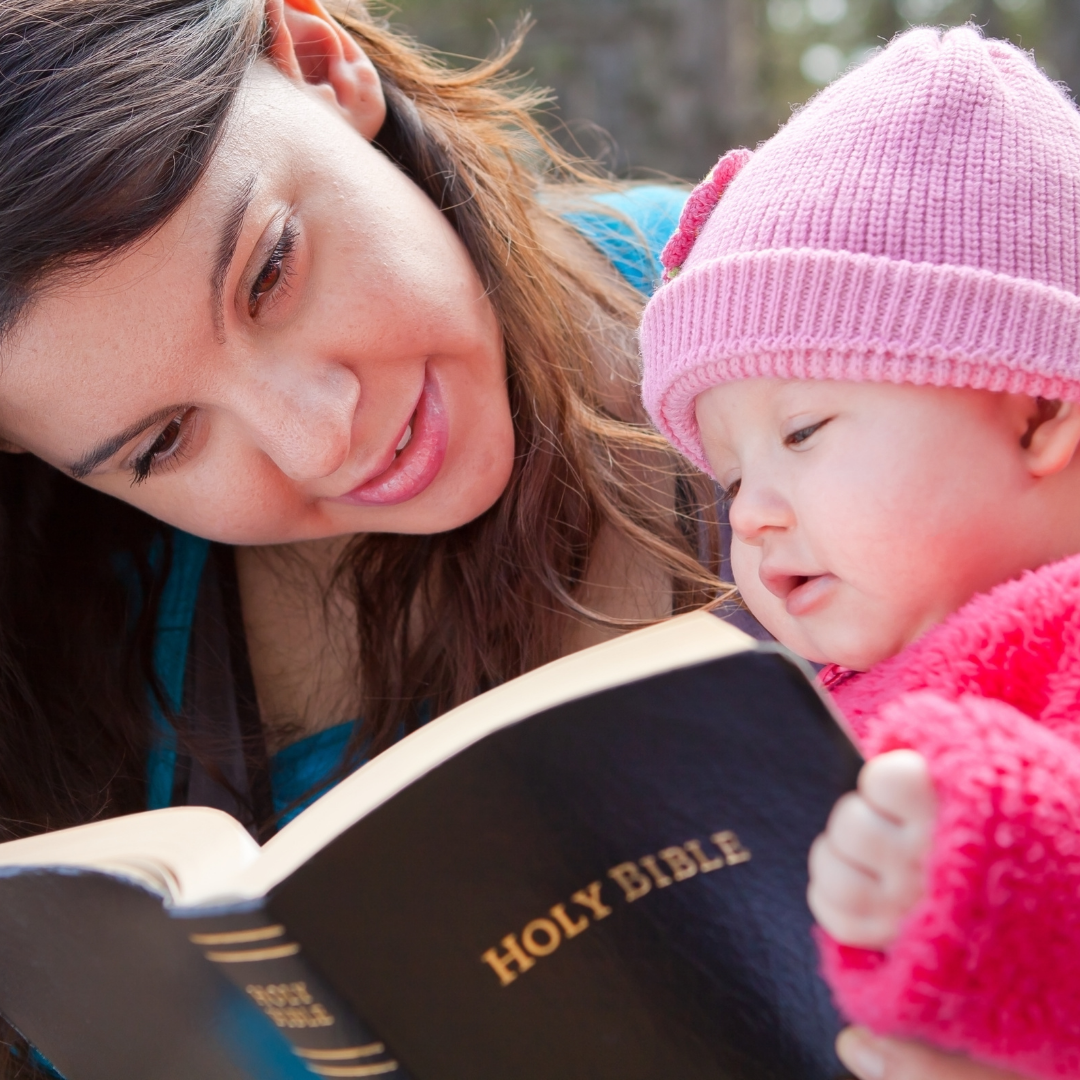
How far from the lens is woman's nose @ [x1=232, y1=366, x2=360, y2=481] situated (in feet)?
3.32

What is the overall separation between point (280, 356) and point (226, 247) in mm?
114

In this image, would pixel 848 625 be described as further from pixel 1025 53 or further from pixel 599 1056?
pixel 1025 53

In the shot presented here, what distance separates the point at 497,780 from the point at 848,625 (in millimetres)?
337

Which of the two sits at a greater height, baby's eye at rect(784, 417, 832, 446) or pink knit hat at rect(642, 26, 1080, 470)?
pink knit hat at rect(642, 26, 1080, 470)

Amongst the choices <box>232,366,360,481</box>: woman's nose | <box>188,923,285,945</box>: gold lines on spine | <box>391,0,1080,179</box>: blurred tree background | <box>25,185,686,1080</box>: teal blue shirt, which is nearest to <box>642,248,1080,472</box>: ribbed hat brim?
<box>232,366,360,481</box>: woman's nose

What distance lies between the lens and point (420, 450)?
113 centimetres

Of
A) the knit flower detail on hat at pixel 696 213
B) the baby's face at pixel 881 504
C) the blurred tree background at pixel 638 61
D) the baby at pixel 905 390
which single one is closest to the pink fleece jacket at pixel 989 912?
the baby at pixel 905 390

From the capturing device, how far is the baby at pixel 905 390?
65 cm

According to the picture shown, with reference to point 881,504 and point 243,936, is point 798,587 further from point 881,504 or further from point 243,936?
point 243,936

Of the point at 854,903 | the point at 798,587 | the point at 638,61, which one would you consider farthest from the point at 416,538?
the point at 638,61

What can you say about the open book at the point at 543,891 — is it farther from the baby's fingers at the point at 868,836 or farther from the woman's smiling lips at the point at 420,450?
the woman's smiling lips at the point at 420,450

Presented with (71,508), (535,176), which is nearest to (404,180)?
(535,176)

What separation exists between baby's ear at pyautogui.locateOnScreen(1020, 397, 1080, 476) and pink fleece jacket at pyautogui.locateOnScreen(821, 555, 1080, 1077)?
0.80 ft

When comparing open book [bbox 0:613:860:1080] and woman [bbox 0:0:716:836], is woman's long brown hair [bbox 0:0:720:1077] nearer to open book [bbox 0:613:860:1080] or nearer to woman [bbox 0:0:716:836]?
woman [bbox 0:0:716:836]
